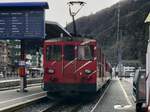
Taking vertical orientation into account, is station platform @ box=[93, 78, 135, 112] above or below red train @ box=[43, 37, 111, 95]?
below

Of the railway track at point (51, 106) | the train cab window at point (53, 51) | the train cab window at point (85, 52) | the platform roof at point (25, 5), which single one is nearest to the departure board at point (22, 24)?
the platform roof at point (25, 5)

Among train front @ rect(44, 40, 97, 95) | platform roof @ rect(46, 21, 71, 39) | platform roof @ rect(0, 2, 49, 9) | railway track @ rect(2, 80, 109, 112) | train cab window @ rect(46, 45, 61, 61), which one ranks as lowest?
railway track @ rect(2, 80, 109, 112)

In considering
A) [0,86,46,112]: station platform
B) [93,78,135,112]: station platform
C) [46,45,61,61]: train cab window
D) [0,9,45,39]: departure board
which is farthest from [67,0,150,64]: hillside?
[46,45,61,61]: train cab window

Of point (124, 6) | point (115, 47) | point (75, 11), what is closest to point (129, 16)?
point (115, 47)

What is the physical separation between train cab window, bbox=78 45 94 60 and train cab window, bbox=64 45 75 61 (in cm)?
29

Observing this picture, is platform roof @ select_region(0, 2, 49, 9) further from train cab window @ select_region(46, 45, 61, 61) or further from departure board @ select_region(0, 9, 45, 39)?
train cab window @ select_region(46, 45, 61, 61)

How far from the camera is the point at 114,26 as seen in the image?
16175 cm

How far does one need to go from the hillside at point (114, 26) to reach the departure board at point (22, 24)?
89448 mm

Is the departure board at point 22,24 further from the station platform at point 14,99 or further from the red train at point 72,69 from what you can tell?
the red train at point 72,69

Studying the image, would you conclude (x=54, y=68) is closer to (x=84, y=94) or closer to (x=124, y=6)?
(x=84, y=94)

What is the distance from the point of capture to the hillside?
5226 inches

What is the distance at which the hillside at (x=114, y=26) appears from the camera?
5226 inches

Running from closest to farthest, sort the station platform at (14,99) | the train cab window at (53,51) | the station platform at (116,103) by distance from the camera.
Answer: the station platform at (14,99)
the station platform at (116,103)
the train cab window at (53,51)

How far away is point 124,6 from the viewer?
7096 inches
